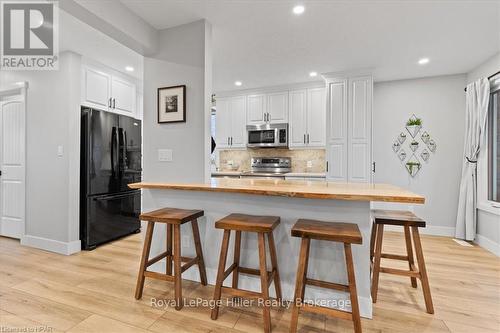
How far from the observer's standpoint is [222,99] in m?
5.21

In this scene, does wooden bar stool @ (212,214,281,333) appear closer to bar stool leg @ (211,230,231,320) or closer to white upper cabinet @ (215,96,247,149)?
bar stool leg @ (211,230,231,320)

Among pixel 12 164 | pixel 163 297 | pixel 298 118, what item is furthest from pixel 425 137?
pixel 12 164

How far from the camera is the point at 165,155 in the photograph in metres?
2.62

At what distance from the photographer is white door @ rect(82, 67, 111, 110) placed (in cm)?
334

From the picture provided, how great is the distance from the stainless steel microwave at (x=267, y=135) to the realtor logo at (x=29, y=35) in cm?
310

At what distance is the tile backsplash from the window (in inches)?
90.9

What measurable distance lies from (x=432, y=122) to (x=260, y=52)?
305 cm

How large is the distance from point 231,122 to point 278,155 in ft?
3.85

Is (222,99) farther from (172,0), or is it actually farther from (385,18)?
(385,18)

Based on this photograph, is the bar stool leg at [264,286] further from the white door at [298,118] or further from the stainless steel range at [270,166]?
the white door at [298,118]

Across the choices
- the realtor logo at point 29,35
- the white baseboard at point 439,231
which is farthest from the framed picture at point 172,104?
the white baseboard at point 439,231

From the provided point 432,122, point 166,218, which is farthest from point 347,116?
point 166,218

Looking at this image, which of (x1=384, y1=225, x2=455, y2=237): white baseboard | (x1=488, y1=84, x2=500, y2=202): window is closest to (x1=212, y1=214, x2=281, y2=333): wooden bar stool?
(x1=384, y1=225, x2=455, y2=237): white baseboard

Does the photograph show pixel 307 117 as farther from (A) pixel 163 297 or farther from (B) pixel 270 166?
(A) pixel 163 297
